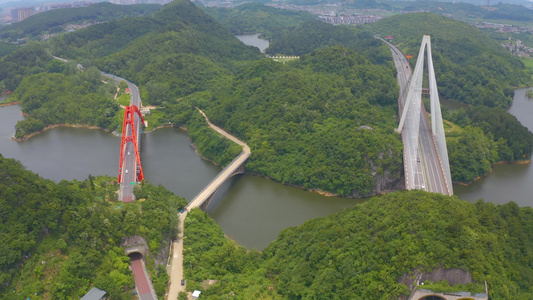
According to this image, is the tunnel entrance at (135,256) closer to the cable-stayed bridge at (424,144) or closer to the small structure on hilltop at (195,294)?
the small structure on hilltop at (195,294)

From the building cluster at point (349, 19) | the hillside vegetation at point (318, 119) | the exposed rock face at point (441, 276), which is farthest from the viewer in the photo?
the building cluster at point (349, 19)

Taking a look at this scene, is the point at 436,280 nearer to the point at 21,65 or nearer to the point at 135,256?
the point at 135,256

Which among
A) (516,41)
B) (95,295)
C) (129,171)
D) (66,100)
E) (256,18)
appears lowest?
(66,100)

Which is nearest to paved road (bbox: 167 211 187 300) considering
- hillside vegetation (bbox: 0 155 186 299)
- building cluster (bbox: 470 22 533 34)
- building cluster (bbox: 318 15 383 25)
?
hillside vegetation (bbox: 0 155 186 299)

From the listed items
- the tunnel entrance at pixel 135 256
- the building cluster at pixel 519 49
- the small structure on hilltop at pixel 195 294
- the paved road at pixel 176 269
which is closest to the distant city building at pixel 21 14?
the building cluster at pixel 519 49

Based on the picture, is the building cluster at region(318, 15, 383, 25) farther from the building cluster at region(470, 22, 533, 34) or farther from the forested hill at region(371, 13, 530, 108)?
the forested hill at region(371, 13, 530, 108)

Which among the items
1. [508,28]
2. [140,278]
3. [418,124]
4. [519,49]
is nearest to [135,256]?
[140,278]
